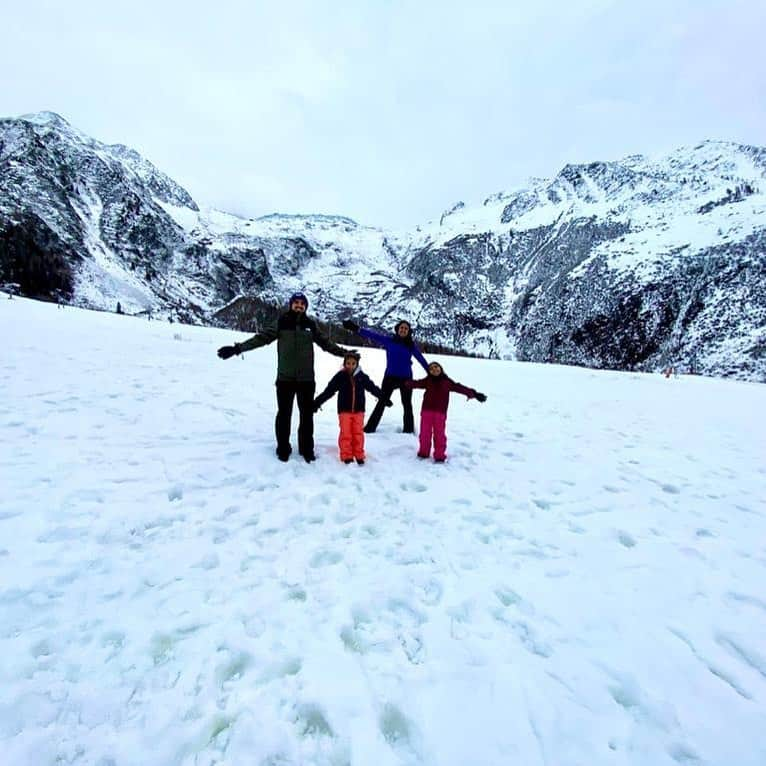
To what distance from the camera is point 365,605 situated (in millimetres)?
4078

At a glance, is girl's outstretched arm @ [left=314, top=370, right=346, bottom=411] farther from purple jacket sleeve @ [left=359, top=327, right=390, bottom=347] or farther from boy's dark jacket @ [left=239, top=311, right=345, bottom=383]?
purple jacket sleeve @ [left=359, top=327, right=390, bottom=347]

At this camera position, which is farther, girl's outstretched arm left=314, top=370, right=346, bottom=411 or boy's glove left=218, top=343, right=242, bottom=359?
girl's outstretched arm left=314, top=370, right=346, bottom=411

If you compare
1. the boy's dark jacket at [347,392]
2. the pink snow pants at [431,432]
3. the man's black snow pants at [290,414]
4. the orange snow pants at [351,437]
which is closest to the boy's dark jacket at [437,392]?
the pink snow pants at [431,432]

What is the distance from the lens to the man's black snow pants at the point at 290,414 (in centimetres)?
770

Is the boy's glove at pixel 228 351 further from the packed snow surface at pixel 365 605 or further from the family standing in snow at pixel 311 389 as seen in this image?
the packed snow surface at pixel 365 605

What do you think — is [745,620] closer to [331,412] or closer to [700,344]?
[331,412]

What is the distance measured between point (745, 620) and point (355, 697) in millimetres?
3668

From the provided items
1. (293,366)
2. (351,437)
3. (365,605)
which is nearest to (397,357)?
(351,437)

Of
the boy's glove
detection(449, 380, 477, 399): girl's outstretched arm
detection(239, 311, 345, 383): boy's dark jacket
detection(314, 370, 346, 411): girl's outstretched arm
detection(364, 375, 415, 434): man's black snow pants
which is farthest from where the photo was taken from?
detection(364, 375, 415, 434): man's black snow pants

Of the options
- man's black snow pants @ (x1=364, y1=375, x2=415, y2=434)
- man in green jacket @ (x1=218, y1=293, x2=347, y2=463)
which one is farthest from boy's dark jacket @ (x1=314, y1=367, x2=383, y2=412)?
man's black snow pants @ (x1=364, y1=375, x2=415, y2=434)

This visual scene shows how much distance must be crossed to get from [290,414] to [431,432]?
2705mm

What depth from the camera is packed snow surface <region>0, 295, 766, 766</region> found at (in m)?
2.87

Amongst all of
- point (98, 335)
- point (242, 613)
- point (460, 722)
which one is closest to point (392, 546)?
point (242, 613)

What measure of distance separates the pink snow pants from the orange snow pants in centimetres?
126
